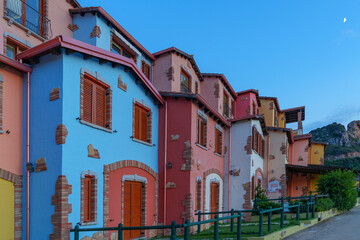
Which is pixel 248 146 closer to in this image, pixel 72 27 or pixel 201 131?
pixel 201 131

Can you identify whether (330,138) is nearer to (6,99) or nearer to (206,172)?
(206,172)

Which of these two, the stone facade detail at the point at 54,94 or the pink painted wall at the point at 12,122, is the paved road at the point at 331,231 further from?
the pink painted wall at the point at 12,122

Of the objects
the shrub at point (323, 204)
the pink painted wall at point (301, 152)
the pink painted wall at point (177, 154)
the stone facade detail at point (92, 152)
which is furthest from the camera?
the pink painted wall at point (301, 152)

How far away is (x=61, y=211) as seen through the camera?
8.52m

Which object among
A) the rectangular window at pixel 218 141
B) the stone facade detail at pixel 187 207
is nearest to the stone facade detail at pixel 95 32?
the stone facade detail at pixel 187 207

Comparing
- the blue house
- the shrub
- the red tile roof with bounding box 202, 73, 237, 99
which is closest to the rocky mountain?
the red tile roof with bounding box 202, 73, 237, 99

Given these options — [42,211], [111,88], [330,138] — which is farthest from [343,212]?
[330,138]

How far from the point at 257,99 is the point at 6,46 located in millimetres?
19519

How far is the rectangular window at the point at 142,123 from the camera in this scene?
12.8 meters

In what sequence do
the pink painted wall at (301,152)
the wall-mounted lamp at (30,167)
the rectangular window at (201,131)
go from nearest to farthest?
the wall-mounted lamp at (30,167)
the rectangular window at (201,131)
the pink painted wall at (301,152)

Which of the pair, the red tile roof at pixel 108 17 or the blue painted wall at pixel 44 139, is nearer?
the blue painted wall at pixel 44 139

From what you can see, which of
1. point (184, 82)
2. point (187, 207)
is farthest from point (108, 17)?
point (187, 207)

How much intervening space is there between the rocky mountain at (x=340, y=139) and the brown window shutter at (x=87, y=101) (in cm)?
7341

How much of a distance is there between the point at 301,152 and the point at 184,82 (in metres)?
16.5
